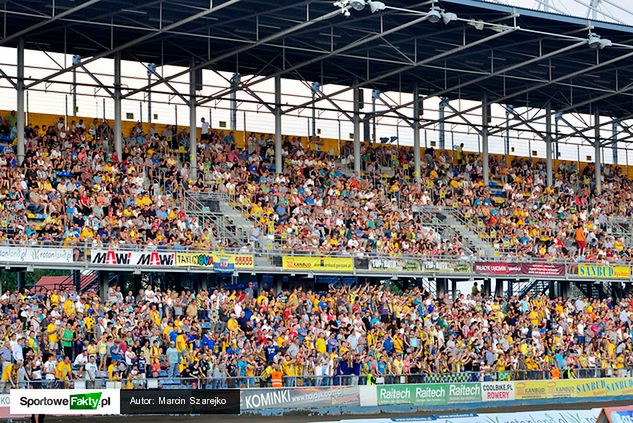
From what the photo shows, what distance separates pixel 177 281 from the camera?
42.1m

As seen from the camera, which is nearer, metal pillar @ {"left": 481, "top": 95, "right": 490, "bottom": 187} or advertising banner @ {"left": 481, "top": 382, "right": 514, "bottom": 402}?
advertising banner @ {"left": 481, "top": 382, "right": 514, "bottom": 402}

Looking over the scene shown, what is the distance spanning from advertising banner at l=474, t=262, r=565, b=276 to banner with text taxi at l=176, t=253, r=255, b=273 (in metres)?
10.3

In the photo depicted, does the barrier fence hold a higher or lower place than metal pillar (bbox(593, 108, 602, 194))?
lower

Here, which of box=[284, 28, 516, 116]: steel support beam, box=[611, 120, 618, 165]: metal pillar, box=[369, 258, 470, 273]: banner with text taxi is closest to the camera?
box=[284, 28, 516, 116]: steel support beam

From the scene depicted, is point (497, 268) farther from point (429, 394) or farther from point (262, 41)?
point (262, 41)

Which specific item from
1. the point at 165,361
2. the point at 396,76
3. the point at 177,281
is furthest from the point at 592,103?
the point at 165,361

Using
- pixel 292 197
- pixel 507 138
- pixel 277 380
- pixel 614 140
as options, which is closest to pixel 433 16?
pixel 292 197

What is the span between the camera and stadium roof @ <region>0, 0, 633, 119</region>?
42.0m

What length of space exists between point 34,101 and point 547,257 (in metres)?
21.0

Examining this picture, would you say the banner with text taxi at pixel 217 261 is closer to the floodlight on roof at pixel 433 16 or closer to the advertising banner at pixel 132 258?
the advertising banner at pixel 132 258

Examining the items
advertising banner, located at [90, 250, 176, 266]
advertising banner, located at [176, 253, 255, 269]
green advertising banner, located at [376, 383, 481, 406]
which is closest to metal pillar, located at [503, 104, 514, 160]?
advertising banner, located at [176, 253, 255, 269]

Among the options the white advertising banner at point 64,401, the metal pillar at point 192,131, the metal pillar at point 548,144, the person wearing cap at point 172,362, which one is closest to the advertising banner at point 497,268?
the metal pillar at point 548,144

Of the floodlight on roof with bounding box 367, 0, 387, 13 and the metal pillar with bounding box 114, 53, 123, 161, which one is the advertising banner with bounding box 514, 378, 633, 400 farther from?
the metal pillar with bounding box 114, 53, 123, 161

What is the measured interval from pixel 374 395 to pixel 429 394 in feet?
6.94
